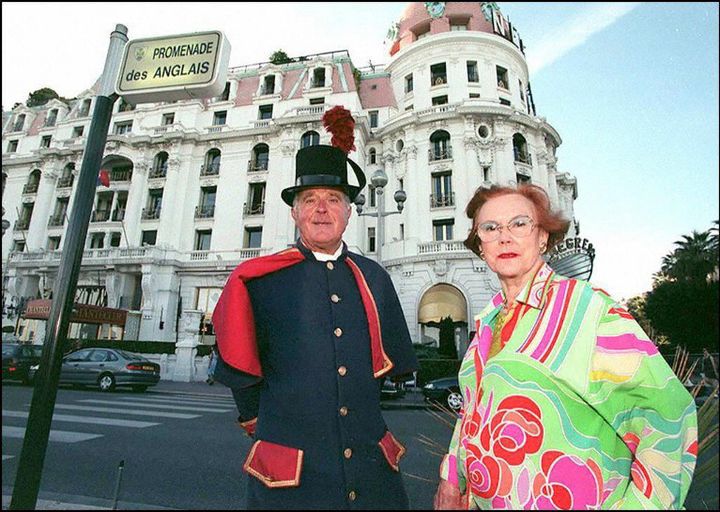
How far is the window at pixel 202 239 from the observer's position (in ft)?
85.3

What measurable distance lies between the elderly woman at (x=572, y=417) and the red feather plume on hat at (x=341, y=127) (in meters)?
1.33

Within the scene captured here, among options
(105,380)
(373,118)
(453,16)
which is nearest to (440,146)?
(373,118)

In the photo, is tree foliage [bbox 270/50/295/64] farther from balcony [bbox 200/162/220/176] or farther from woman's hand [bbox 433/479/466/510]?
woman's hand [bbox 433/479/466/510]

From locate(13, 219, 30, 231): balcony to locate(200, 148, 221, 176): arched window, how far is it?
44.0ft

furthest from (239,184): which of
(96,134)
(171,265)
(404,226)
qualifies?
(96,134)

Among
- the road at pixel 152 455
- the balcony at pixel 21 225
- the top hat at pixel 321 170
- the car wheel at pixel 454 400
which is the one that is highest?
the balcony at pixel 21 225

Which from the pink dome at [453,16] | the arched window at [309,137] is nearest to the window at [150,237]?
the arched window at [309,137]

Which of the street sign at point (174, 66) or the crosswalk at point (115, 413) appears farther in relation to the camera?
the crosswalk at point (115, 413)

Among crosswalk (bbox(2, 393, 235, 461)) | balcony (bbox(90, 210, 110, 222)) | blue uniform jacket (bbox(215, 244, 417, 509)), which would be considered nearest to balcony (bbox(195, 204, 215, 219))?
balcony (bbox(90, 210, 110, 222))

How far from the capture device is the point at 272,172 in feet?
83.6

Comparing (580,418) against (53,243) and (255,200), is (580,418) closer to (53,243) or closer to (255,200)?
(255,200)

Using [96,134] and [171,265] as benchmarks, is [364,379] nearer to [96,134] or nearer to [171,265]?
[96,134]

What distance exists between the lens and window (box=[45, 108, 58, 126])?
2848 centimetres

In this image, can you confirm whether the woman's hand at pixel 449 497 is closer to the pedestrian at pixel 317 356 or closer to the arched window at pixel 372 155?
the pedestrian at pixel 317 356
